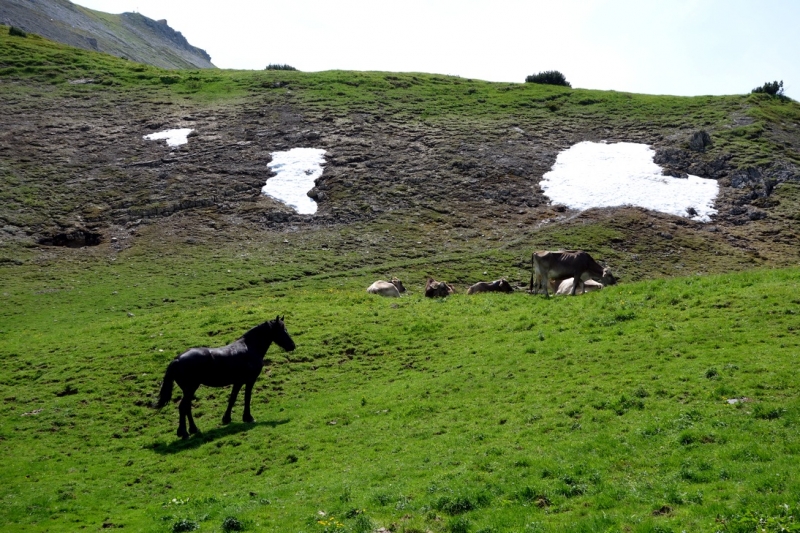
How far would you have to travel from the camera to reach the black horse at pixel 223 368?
18.9 m

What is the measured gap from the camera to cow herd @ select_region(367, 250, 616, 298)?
3009cm

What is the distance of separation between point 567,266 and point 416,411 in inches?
552

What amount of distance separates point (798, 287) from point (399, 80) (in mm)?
58853

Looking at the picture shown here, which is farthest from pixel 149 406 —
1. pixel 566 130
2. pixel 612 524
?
pixel 566 130

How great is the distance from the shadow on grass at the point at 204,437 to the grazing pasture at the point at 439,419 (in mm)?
75

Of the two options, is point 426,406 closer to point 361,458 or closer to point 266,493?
point 361,458

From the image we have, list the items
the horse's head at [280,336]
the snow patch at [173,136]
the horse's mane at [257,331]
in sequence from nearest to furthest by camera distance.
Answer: the horse's mane at [257,331] → the horse's head at [280,336] → the snow patch at [173,136]

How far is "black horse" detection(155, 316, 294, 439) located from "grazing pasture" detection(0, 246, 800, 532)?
0.81 meters

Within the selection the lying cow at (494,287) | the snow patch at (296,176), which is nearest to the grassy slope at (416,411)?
the lying cow at (494,287)

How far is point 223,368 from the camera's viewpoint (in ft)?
64.2

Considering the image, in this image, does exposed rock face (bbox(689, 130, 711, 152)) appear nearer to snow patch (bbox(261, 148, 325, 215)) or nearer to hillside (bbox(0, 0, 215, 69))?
snow patch (bbox(261, 148, 325, 215))

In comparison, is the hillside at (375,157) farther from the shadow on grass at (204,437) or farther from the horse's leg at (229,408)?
the shadow on grass at (204,437)

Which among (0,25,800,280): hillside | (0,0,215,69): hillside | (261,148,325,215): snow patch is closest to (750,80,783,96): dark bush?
(0,25,800,280): hillside

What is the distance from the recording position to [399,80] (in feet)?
247
